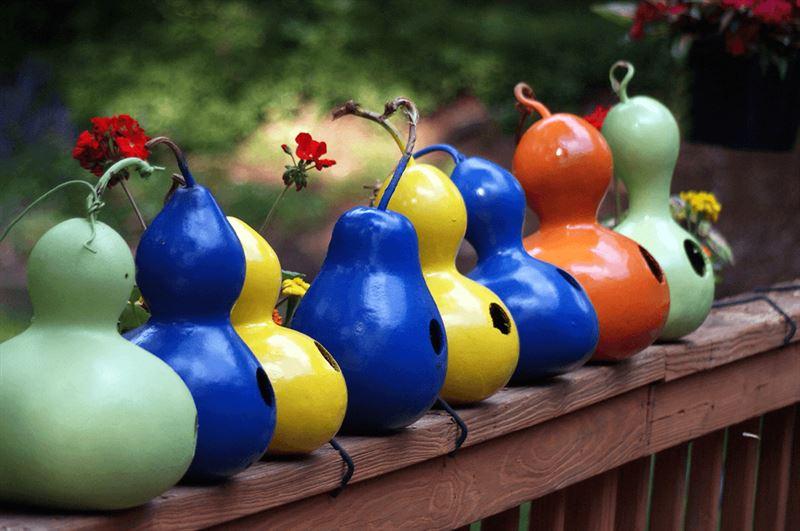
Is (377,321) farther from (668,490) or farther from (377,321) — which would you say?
(668,490)

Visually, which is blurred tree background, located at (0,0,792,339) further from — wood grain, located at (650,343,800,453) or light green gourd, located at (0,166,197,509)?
light green gourd, located at (0,166,197,509)

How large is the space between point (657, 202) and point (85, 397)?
4.33 ft

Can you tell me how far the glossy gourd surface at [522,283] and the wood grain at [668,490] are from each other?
64 centimetres

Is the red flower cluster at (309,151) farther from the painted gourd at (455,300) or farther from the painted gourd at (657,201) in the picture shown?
the painted gourd at (657,201)

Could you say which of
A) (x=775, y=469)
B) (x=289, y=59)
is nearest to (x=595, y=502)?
(x=775, y=469)

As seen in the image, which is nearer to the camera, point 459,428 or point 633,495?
point 459,428

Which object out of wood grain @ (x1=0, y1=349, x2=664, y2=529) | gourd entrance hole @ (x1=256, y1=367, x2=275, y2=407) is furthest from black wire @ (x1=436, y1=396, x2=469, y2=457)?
gourd entrance hole @ (x1=256, y1=367, x2=275, y2=407)

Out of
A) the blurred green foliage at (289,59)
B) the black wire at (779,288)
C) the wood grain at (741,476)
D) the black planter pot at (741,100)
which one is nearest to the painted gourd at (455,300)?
the wood grain at (741,476)

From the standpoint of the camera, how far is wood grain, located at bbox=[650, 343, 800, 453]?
2111 mm

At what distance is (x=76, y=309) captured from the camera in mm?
1155

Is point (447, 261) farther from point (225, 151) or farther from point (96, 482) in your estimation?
point (225, 151)

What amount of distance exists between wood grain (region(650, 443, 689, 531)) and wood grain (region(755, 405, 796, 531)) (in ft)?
1.40

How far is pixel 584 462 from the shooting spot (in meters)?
1.91

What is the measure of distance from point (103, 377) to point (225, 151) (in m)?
8.44
